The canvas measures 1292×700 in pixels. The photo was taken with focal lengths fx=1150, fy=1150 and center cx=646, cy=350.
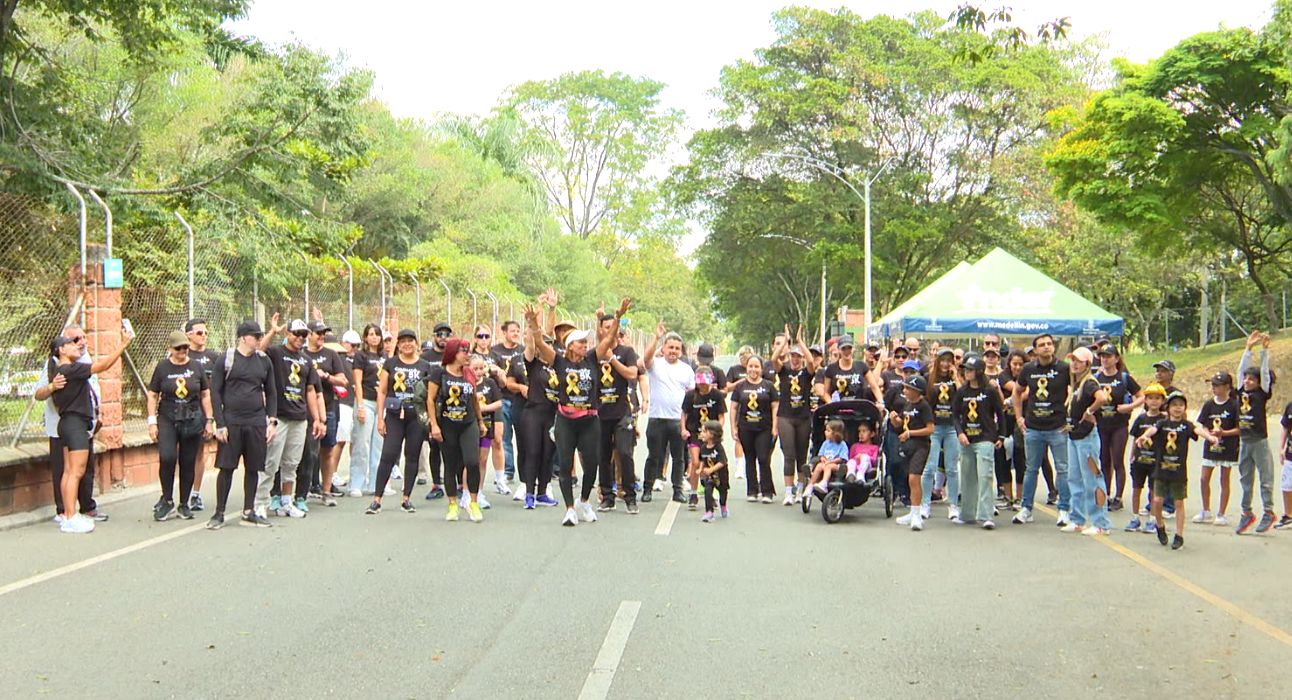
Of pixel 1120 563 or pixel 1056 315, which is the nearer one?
pixel 1120 563

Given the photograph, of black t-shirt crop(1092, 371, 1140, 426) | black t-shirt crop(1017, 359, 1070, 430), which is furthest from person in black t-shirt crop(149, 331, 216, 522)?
black t-shirt crop(1092, 371, 1140, 426)

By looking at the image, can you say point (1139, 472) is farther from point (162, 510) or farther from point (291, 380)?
point (162, 510)

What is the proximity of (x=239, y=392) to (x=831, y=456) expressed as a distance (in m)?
5.39

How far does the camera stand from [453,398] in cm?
1053

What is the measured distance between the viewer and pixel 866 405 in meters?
11.0

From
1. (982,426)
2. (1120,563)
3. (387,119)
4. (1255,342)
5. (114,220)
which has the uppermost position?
(387,119)

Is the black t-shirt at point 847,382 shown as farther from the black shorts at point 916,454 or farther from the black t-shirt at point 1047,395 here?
the black t-shirt at point 1047,395

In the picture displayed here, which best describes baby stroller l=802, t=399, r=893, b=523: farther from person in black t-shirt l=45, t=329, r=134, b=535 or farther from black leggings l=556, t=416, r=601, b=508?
person in black t-shirt l=45, t=329, r=134, b=535

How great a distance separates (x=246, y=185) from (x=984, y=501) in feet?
35.2

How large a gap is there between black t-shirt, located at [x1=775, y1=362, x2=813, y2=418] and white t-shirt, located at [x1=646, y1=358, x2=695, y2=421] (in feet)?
3.84

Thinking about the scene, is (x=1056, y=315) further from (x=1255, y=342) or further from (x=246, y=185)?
(x=246, y=185)

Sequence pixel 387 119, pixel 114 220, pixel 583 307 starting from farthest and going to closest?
pixel 583 307, pixel 387 119, pixel 114 220

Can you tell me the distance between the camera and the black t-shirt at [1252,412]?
34.4 feet

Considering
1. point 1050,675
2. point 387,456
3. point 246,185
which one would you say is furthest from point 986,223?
point 1050,675
